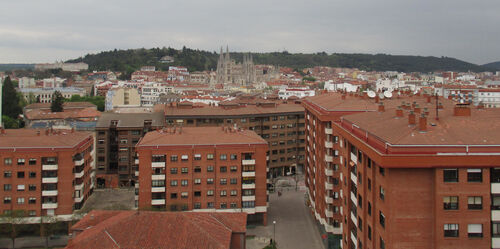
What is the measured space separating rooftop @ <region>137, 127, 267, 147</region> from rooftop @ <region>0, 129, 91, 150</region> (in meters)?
6.57

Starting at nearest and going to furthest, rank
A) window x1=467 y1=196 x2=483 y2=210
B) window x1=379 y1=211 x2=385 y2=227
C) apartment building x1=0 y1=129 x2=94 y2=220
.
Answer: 1. window x1=467 y1=196 x2=483 y2=210
2. window x1=379 y1=211 x2=385 y2=227
3. apartment building x1=0 y1=129 x2=94 y2=220

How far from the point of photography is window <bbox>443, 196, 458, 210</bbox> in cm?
1881

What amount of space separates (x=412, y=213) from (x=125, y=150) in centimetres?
4148

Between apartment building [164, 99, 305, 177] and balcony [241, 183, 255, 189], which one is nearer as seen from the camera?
balcony [241, 183, 255, 189]

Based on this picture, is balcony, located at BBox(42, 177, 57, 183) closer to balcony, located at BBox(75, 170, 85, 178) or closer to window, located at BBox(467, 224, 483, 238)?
balcony, located at BBox(75, 170, 85, 178)

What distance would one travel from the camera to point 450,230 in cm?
1886

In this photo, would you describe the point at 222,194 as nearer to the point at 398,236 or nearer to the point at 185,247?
the point at 185,247

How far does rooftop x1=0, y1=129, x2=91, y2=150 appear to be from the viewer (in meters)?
40.3

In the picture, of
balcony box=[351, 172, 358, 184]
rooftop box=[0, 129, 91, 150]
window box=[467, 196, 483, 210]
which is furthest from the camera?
rooftop box=[0, 129, 91, 150]

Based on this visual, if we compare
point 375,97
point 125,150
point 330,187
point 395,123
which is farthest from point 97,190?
point 395,123

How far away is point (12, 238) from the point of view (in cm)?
3781

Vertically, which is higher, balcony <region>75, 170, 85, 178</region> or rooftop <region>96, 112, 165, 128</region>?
rooftop <region>96, 112, 165, 128</region>

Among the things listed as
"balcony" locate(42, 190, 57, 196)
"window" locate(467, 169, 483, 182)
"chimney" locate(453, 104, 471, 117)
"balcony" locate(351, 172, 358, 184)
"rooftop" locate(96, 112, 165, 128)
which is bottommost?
"balcony" locate(42, 190, 57, 196)

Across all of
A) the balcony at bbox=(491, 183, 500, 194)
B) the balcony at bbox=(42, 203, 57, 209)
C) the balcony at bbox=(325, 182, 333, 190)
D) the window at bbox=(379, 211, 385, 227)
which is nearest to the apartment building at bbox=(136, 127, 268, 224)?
the balcony at bbox=(325, 182, 333, 190)
